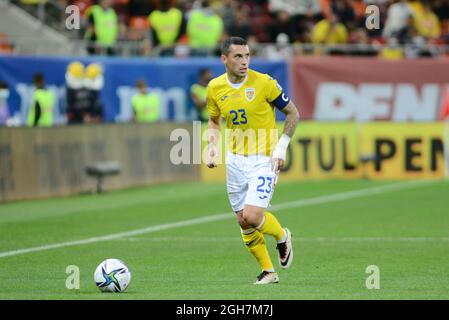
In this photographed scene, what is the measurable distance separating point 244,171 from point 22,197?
10.2 m

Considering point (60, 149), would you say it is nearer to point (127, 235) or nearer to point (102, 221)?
point (102, 221)

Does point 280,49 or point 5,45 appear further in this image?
point 280,49

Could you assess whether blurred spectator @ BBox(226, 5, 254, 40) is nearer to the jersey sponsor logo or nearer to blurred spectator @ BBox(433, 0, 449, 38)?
the jersey sponsor logo

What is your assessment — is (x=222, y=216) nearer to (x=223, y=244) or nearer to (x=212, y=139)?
(x=223, y=244)

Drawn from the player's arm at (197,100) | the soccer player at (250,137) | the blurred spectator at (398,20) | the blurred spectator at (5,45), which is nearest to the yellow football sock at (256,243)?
the soccer player at (250,137)

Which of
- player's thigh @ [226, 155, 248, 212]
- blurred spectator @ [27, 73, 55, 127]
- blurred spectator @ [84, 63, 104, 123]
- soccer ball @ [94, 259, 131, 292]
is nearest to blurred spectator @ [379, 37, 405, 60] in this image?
blurred spectator @ [84, 63, 104, 123]

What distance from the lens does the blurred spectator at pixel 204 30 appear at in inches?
1141

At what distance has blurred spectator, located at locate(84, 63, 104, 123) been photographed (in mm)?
26308

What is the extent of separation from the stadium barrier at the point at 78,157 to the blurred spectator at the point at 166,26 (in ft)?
13.2

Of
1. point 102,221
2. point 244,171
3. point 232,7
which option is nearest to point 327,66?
point 232,7

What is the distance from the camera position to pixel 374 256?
13.9 m

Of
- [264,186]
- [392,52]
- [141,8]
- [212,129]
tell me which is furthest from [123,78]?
[264,186]

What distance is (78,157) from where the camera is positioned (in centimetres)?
2241

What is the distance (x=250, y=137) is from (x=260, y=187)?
1.61ft
